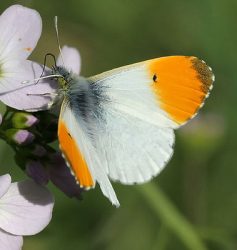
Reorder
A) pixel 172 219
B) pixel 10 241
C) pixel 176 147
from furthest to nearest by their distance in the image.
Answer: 1. pixel 176 147
2. pixel 172 219
3. pixel 10 241

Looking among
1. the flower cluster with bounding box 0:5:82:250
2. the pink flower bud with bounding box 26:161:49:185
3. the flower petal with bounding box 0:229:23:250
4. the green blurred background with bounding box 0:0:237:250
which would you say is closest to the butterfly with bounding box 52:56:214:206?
the flower cluster with bounding box 0:5:82:250

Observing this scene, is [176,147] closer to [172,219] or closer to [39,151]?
[172,219]

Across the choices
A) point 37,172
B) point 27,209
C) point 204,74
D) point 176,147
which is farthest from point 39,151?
point 176,147

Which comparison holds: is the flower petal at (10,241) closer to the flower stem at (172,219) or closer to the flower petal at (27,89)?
the flower petal at (27,89)

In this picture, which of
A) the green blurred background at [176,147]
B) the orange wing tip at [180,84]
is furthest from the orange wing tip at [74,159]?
the green blurred background at [176,147]

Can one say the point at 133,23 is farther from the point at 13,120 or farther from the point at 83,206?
the point at 13,120

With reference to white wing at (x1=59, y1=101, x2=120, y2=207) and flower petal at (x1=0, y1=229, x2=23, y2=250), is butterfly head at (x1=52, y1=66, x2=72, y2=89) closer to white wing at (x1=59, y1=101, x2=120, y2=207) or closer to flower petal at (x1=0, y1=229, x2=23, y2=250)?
white wing at (x1=59, y1=101, x2=120, y2=207)

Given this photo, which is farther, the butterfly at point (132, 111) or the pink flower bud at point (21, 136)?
the pink flower bud at point (21, 136)
